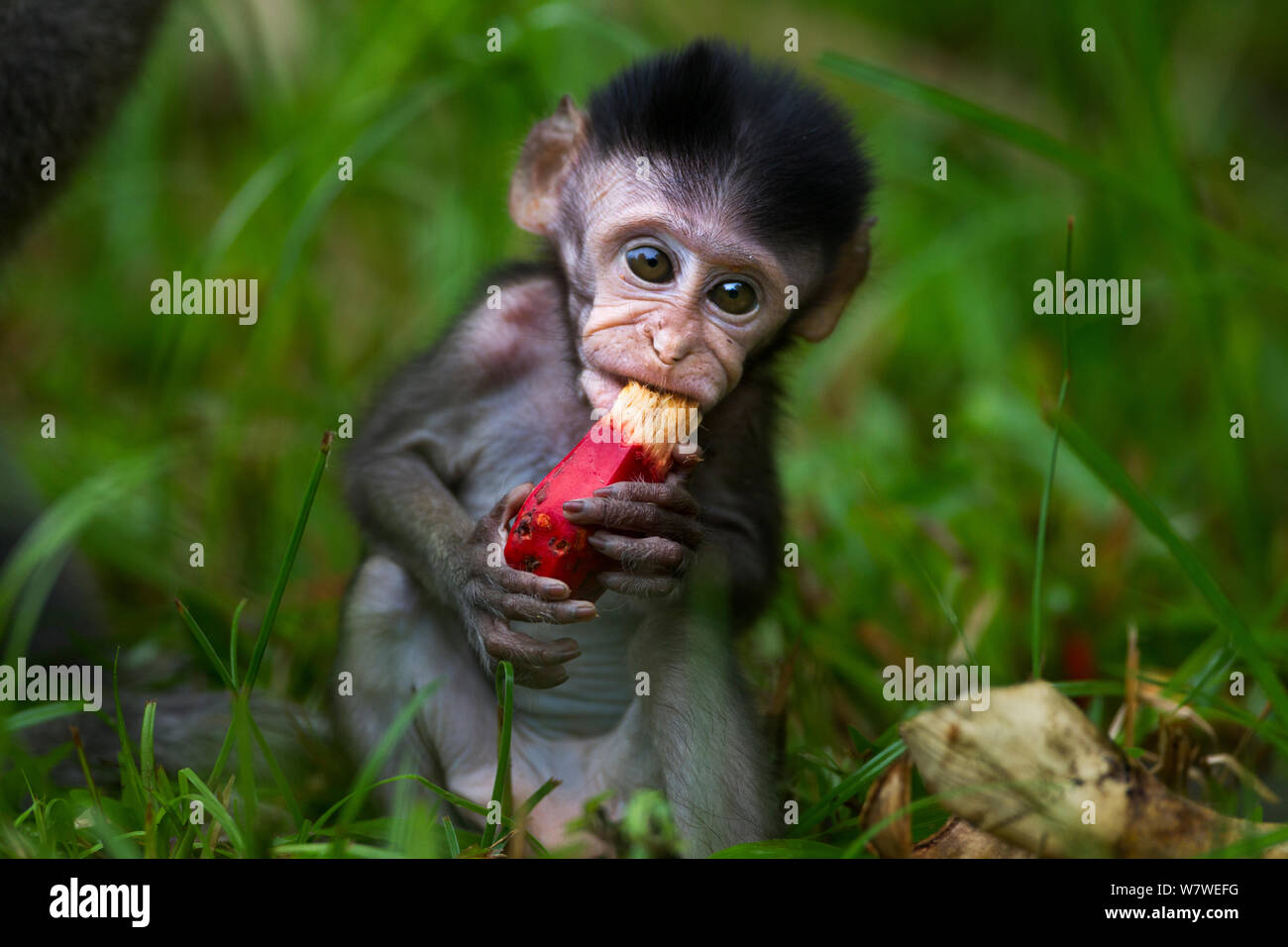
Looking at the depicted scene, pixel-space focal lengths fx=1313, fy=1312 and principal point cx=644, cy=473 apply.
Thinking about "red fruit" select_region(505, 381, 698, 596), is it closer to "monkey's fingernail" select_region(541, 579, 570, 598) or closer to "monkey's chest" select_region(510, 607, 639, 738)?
"monkey's fingernail" select_region(541, 579, 570, 598)

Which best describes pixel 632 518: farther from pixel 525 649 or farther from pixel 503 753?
pixel 503 753

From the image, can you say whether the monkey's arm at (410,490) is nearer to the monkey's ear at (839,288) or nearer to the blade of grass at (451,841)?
the blade of grass at (451,841)

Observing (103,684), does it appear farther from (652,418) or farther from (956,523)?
(956,523)

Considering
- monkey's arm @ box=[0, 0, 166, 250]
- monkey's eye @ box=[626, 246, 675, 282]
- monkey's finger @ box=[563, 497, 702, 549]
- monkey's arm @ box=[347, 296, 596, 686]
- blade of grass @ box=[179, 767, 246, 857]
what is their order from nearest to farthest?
blade of grass @ box=[179, 767, 246, 857] → monkey's finger @ box=[563, 497, 702, 549] → monkey's arm @ box=[347, 296, 596, 686] → monkey's eye @ box=[626, 246, 675, 282] → monkey's arm @ box=[0, 0, 166, 250]

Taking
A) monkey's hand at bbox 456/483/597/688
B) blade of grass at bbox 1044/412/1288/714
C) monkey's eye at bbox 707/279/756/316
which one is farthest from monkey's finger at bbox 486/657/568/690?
blade of grass at bbox 1044/412/1288/714

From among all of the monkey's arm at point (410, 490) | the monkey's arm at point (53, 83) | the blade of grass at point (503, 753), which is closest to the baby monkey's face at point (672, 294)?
the monkey's arm at point (410, 490)

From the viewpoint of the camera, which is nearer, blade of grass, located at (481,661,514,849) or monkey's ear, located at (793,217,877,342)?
blade of grass, located at (481,661,514,849)
